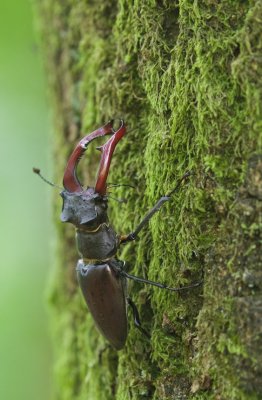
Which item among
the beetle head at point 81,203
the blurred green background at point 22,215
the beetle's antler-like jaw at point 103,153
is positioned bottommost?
the blurred green background at point 22,215

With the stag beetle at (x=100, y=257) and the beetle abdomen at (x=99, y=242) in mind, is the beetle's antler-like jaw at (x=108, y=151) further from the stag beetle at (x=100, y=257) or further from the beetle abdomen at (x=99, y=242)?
the beetle abdomen at (x=99, y=242)

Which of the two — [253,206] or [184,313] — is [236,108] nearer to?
[253,206]

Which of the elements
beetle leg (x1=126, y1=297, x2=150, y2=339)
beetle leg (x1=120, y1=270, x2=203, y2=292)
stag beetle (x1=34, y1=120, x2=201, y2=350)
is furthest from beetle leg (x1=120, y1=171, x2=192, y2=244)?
beetle leg (x1=126, y1=297, x2=150, y2=339)

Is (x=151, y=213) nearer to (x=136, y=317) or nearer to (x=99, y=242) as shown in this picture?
(x=99, y=242)

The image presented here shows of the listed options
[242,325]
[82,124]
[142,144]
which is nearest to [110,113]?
[142,144]

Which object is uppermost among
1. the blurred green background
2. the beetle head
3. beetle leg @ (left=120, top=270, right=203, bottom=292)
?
the beetle head

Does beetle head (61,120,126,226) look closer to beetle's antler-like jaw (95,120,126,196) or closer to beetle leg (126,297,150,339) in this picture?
beetle's antler-like jaw (95,120,126,196)

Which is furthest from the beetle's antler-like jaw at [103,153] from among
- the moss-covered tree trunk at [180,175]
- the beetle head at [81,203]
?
the moss-covered tree trunk at [180,175]
